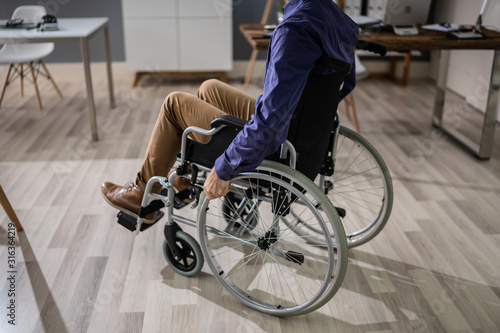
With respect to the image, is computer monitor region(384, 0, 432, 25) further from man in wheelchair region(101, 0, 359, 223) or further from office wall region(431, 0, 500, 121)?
man in wheelchair region(101, 0, 359, 223)

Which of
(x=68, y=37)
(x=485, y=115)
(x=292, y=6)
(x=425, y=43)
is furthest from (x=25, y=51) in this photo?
(x=485, y=115)

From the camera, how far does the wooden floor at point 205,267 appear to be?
5.96ft

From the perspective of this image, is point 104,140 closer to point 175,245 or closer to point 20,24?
point 20,24

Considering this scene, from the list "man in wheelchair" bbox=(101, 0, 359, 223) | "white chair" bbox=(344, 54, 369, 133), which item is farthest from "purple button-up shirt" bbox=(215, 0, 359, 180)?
"white chair" bbox=(344, 54, 369, 133)

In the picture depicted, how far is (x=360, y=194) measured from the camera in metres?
2.70

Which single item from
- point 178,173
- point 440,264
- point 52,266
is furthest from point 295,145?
point 52,266

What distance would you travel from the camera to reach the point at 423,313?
72.6 inches

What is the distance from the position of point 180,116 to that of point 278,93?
490mm

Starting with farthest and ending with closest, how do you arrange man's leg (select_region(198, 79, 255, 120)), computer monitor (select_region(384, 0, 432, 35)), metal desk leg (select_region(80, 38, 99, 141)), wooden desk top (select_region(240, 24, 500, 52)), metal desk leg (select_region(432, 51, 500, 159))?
metal desk leg (select_region(80, 38, 99, 141)), computer monitor (select_region(384, 0, 432, 35)), metal desk leg (select_region(432, 51, 500, 159)), wooden desk top (select_region(240, 24, 500, 52)), man's leg (select_region(198, 79, 255, 120))

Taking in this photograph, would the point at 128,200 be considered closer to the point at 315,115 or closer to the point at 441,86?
the point at 315,115

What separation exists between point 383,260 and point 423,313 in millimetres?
344

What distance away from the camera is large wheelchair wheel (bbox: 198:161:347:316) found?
159cm

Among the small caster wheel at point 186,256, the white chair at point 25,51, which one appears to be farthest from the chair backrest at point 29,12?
the small caster wheel at point 186,256

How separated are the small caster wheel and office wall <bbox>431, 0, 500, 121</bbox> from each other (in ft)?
7.55
